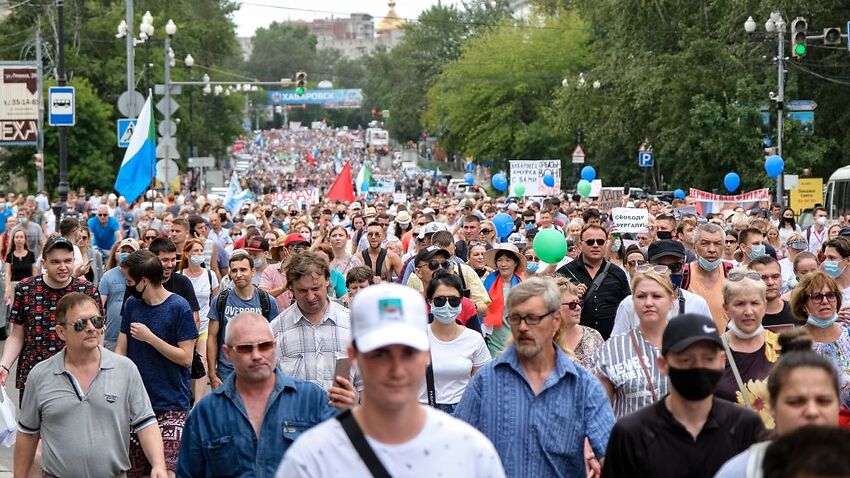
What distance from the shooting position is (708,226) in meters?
11.1

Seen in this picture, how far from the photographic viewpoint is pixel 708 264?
1083 centimetres

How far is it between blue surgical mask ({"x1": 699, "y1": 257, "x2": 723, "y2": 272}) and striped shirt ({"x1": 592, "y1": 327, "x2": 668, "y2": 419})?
13.1ft

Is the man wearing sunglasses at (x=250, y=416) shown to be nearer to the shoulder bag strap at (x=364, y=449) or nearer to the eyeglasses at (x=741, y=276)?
the shoulder bag strap at (x=364, y=449)

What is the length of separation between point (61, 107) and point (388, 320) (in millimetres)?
30338

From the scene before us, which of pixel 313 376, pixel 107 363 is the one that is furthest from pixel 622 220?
pixel 107 363

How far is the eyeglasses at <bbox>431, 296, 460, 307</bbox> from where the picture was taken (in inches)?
324

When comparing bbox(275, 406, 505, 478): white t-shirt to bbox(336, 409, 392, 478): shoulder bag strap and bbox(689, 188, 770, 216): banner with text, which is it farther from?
bbox(689, 188, 770, 216): banner with text

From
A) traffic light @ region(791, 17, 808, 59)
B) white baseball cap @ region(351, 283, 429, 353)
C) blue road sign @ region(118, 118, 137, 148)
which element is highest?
traffic light @ region(791, 17, 808, 59)

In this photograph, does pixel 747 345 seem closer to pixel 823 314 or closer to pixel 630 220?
pixel 823 314

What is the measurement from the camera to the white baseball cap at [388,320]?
3.71m

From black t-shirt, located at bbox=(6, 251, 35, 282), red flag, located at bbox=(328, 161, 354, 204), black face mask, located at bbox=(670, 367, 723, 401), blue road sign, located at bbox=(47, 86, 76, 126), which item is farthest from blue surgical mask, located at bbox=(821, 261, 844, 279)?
blue road sign, located at bbox=(47, 86, 76, 126)

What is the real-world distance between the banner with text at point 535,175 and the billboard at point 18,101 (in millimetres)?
12383

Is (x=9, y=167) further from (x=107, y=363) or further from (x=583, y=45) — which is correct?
(x=107, y=363)

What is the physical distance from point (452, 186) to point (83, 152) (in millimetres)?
23495
